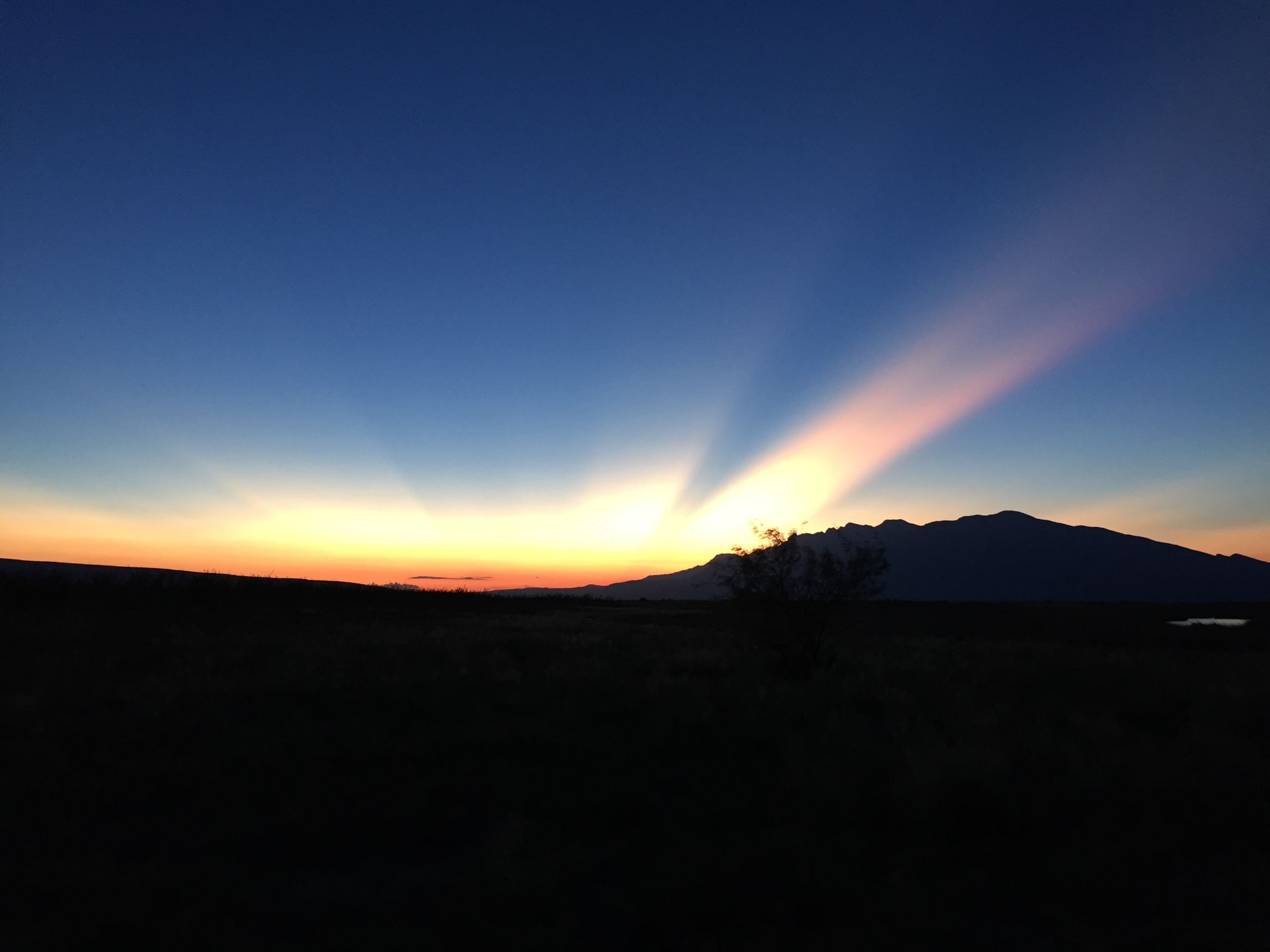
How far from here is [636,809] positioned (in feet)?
25.7

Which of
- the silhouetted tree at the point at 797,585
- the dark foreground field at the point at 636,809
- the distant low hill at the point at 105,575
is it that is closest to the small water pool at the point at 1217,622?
the dark foreground field at the point at 636,809

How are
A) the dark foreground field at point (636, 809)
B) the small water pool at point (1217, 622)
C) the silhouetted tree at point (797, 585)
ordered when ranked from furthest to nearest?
the small water pool at point (1217, 622) < the silhouetted tree at point (797, 585) < the dark foreground field at point (636, 809)

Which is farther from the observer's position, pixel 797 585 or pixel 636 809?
pixel 797 585

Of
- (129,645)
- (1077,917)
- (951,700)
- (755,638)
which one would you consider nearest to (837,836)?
(1077,917)

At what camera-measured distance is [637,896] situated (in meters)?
5.83

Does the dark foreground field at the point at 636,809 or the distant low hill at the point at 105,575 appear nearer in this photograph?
the dark foreground field at the point at 636,809

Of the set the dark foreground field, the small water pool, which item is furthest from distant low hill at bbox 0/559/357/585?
the small water pool

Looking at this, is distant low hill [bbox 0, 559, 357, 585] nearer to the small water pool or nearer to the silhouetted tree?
the silhouetted tree

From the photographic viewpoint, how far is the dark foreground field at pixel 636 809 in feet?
17.7

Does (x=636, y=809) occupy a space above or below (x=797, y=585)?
below

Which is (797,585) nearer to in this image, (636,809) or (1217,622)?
(636,809)

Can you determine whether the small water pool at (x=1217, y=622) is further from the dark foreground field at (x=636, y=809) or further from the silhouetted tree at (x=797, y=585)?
the silhouetted tree at (x=797, y=585)

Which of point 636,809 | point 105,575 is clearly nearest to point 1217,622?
point 636,809

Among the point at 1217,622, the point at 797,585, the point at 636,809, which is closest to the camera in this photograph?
the point at 636,809
